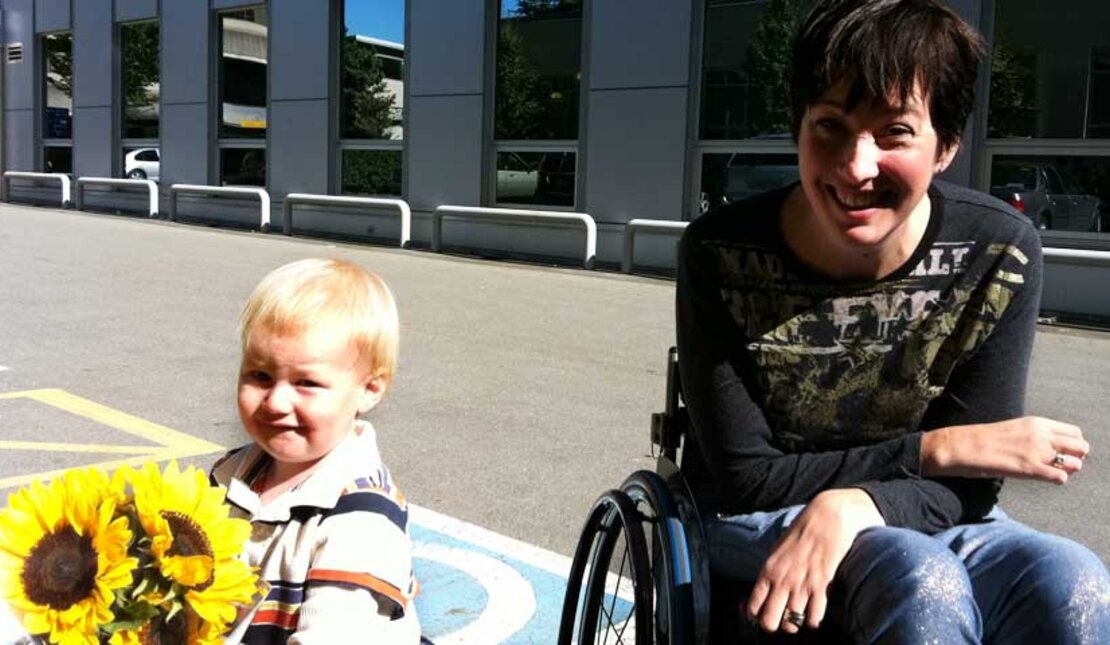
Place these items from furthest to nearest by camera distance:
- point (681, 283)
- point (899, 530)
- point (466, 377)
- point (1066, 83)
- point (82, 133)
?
point (82, 133) → point (1066, 83) → point (466, 377) → point (681, 283) → point (899, 530)

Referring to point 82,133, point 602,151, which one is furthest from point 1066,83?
point 82,133

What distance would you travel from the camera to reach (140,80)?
69.6 ft

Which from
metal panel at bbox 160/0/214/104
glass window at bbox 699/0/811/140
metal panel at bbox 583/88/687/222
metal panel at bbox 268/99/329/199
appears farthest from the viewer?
metal panel at bbox 160/0/214/104

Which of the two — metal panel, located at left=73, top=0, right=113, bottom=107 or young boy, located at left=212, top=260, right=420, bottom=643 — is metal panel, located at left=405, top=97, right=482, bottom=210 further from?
young boy, located at left=212, top=260, right=420, bottom=643

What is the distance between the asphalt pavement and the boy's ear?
1020 mm

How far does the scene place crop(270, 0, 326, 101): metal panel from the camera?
17.1 meters

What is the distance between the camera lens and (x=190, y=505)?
4.66 ft

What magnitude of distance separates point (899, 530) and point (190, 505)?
1178 mm

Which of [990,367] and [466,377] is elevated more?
[990,367]

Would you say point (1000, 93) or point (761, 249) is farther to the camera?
point (1000, 93)

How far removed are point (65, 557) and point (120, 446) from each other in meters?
4.08

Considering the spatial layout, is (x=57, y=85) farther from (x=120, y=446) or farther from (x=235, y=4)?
(x=120, y=446)

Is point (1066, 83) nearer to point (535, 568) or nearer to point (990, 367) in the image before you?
point (535, 568)

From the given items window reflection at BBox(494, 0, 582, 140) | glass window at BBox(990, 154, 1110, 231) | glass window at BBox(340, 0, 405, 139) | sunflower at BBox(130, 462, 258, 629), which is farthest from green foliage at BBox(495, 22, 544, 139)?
sunflower at BBox(130, 462, 258, 629)
